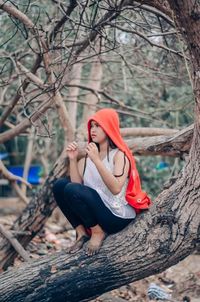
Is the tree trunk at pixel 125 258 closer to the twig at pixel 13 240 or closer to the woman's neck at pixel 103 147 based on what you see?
the woman's neck at pixel 103 147

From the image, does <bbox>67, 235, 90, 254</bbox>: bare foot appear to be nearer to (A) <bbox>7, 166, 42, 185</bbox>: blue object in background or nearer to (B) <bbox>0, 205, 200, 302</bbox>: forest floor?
(B) <bbox>0, 205, 200, 302</bbox>: forest floor

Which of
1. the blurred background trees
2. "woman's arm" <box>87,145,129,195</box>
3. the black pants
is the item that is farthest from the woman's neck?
the blurred background trees

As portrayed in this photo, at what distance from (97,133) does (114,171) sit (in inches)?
12.4

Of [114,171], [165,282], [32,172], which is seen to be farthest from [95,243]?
[32,172]

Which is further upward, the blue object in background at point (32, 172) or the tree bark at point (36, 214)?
the tree bark at point (36, 214)

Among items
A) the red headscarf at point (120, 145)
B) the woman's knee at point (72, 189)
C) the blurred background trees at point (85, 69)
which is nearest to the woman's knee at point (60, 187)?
the woman's knee at point (72, 189)

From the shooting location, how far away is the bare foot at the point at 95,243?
4367 millimetres

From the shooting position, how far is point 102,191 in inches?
172

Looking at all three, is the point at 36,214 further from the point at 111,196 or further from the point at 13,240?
the point at 111,196

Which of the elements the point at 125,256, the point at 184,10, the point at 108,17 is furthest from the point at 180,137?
the point at 184,10

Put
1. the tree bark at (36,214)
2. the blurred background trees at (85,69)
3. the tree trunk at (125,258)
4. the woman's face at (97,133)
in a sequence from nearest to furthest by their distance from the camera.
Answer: the tree trunk at (125,258), the woman's face at (97,133), the blurred background trees at (85,69), the tree bark at (36,214)

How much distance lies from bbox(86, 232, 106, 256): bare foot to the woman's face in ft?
2.20

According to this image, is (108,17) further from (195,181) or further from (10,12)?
(195,181)

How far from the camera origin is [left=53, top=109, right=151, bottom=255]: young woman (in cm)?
426
